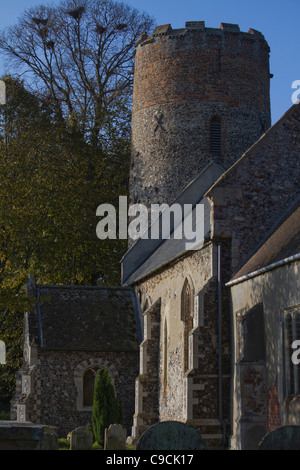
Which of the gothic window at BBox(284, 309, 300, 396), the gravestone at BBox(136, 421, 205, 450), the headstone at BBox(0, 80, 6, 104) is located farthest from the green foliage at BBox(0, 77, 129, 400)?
the gravestone at BBox(136, 421, 205, 450)

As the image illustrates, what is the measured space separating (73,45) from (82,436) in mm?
29862

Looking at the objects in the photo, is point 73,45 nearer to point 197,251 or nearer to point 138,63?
point 138,63

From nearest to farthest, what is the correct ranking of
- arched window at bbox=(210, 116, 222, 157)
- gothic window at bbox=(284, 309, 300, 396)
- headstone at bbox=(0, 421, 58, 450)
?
headstone at bbox=(0, 421, 58, 450) → gothic window at bbox=(284, 309, 300, 396) → arched window at bbox=(210, 116, 222, 157)

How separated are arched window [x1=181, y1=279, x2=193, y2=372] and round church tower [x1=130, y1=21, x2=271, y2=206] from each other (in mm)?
8304

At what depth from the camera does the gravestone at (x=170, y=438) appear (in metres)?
10.6

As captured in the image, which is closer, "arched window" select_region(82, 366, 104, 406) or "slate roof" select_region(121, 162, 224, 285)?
"slate roof" select_region(121, 162, 224, 285)

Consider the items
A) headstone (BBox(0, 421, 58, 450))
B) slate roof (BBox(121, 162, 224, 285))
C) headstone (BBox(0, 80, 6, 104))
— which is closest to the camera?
headstone (BBox(0, 421, 58, 450))

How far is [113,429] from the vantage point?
14289mm

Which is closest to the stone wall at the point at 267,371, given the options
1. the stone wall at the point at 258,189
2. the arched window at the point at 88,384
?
the stone wall at the point at 258,189

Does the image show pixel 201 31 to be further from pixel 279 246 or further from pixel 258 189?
pixel 279 246

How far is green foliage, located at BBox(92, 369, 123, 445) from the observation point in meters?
21.6

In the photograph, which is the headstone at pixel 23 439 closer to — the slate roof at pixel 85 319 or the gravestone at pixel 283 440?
the gravestone at pixel 283 440

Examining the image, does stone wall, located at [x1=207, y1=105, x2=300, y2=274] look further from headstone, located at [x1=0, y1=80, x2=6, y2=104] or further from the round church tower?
headstone, located at [x1=0, y1=80, x2=6, y2=104]
